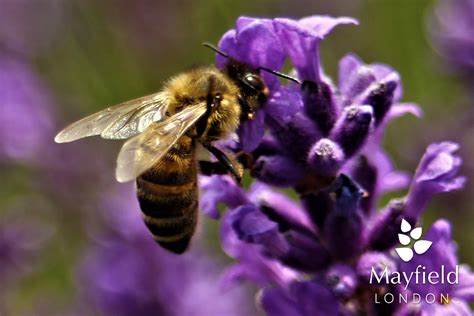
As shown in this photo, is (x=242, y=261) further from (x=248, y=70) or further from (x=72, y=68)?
(x=72, y=68)

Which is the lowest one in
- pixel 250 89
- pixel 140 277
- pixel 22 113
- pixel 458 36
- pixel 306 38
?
pixel 22 113

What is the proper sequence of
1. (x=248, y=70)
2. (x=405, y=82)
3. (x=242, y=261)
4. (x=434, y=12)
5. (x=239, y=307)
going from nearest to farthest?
(x=248, y=70), (x=242, y=261), (x=239, y=307), (x=434, y=12), (x=405, y=82)

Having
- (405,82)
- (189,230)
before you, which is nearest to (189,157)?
(189,230)

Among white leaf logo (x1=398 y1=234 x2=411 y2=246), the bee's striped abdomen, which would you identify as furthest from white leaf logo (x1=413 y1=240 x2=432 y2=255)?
the bee's striped abdomen

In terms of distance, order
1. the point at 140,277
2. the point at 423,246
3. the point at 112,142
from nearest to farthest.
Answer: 1. the point at 423,246
2. the point at 140,277
3. the point at 112,142

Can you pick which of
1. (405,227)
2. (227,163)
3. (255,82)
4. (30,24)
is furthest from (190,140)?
(30,24)

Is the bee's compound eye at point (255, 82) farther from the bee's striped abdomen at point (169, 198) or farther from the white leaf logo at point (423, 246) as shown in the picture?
the white leaf logo at point (423, 246)

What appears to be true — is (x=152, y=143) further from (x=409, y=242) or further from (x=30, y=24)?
(x=30, y=24)

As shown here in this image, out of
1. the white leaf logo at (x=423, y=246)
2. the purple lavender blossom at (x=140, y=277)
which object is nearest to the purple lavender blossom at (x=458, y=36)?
the purple lavender blossom at (x=140, y=277)
